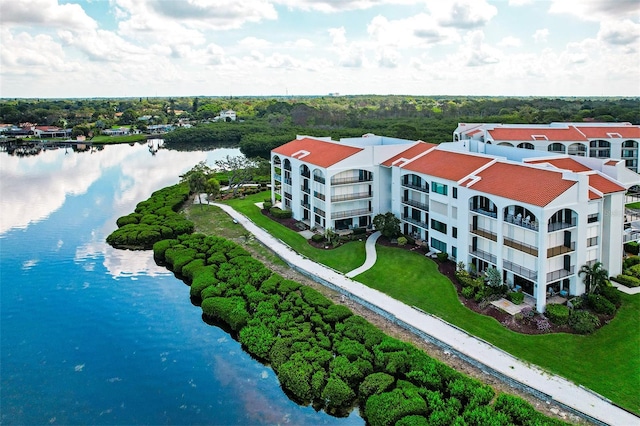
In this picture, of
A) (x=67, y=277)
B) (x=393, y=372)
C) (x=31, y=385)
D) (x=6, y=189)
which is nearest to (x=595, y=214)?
(x=393, y=372)

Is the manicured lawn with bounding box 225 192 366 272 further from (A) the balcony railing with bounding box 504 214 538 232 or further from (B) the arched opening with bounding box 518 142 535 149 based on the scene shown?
(B) the arched opening with bounding box 518 142 535 149

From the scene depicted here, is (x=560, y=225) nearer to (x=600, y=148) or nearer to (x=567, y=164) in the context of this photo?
(x=567, y=164)

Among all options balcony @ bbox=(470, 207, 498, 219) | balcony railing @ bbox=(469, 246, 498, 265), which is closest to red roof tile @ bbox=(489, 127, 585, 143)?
balcony @ bbox=(470, 207, 498, 219)

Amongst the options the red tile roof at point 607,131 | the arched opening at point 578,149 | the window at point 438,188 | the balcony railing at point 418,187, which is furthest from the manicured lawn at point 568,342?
the red tile roof at point 607,131

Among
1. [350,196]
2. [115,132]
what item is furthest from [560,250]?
[115,132]

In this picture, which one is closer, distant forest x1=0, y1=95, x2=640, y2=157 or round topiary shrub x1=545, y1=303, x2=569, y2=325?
round topiary shrub x1=545, y1=303, x2=569, y2=325

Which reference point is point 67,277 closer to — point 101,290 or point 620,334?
point 101,290
